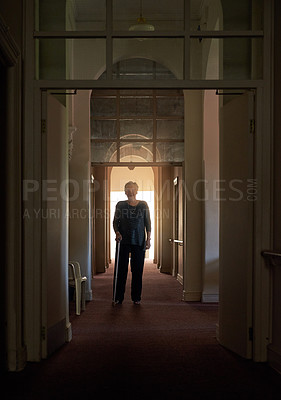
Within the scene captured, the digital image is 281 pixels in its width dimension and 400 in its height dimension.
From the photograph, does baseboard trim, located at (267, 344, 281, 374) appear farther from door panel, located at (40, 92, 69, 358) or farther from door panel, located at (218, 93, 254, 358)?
door panel, located at (40, 92, 69, 358)

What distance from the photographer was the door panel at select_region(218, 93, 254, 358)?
393 centimetres

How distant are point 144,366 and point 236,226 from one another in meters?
1.29

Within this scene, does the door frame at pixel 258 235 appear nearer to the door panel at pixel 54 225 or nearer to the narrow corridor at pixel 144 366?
the door panel at pixel 54 225

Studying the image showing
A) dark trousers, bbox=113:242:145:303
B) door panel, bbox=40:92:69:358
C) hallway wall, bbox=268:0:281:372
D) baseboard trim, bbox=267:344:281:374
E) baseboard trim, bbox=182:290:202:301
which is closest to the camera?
baseboard trim, bbox=267:344:281:374

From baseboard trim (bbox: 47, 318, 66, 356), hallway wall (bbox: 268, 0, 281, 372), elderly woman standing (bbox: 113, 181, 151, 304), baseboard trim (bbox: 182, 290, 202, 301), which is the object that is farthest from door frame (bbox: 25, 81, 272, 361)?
baseboard trim (bbox: 182, 290, 202, 301)

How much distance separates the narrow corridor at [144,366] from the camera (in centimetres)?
319

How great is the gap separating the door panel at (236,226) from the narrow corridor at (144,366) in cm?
23

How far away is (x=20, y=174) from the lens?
147 inches

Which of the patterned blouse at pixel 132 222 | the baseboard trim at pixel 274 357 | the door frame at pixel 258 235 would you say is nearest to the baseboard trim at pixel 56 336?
the door frame at pixel 258 235

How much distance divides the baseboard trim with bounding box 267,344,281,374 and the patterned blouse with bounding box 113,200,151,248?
3.17m

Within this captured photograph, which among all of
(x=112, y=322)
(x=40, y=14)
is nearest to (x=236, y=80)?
(x=40, y=14)

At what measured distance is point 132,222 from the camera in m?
6.79

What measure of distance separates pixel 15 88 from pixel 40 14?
0.72 metres

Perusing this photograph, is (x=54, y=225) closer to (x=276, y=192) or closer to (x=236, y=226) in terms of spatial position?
(x=236, y=226)
